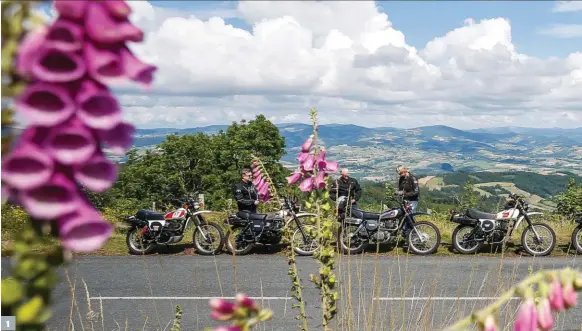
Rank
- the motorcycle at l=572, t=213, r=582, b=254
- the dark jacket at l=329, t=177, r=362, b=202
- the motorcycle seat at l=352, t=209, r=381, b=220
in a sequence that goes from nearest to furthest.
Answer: the dark jacket at l=329, t=177, r=362, b=202, the motorcycle at l=572, t=213, r=582, b=254, the motorcycle seat at l=352, t=209, r=381, b=220

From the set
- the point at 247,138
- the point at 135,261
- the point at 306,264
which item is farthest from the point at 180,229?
the point at 247,138

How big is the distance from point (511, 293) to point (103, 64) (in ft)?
2.43

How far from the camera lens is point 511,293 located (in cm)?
97

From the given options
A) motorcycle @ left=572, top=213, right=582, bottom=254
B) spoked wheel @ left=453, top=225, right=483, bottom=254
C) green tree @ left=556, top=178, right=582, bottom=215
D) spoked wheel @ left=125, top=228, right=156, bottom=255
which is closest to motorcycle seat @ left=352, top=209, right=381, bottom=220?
spoked wheel @ left=453, top=225, right=483, bottom=254

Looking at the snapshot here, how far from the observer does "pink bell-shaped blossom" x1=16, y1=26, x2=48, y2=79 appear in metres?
0.59

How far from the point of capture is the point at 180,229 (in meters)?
12.0

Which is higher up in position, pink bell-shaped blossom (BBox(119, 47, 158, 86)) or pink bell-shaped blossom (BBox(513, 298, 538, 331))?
pink bell-shaped blossom (BBox(119, 47, 158, 86))

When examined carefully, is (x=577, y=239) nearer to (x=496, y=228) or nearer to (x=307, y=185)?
(x=496, y=228)

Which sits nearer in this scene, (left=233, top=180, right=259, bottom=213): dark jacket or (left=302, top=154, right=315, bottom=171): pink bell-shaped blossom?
(left=302, top=154, right=315, bottom=171): pink bell-shaped blossom

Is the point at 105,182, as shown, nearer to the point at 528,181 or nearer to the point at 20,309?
the point at 20,309

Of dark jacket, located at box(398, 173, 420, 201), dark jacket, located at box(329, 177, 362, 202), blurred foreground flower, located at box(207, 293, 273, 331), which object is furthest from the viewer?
dark jacket, located at box(398, 173, 420, 201)

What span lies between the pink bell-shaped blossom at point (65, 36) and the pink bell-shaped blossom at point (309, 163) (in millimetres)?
2377

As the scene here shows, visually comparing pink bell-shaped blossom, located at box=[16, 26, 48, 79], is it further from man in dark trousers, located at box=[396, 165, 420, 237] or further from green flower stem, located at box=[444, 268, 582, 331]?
man in dark trousers, located at box=[396, 165, 420, 237]

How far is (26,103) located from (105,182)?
12 centimetres
